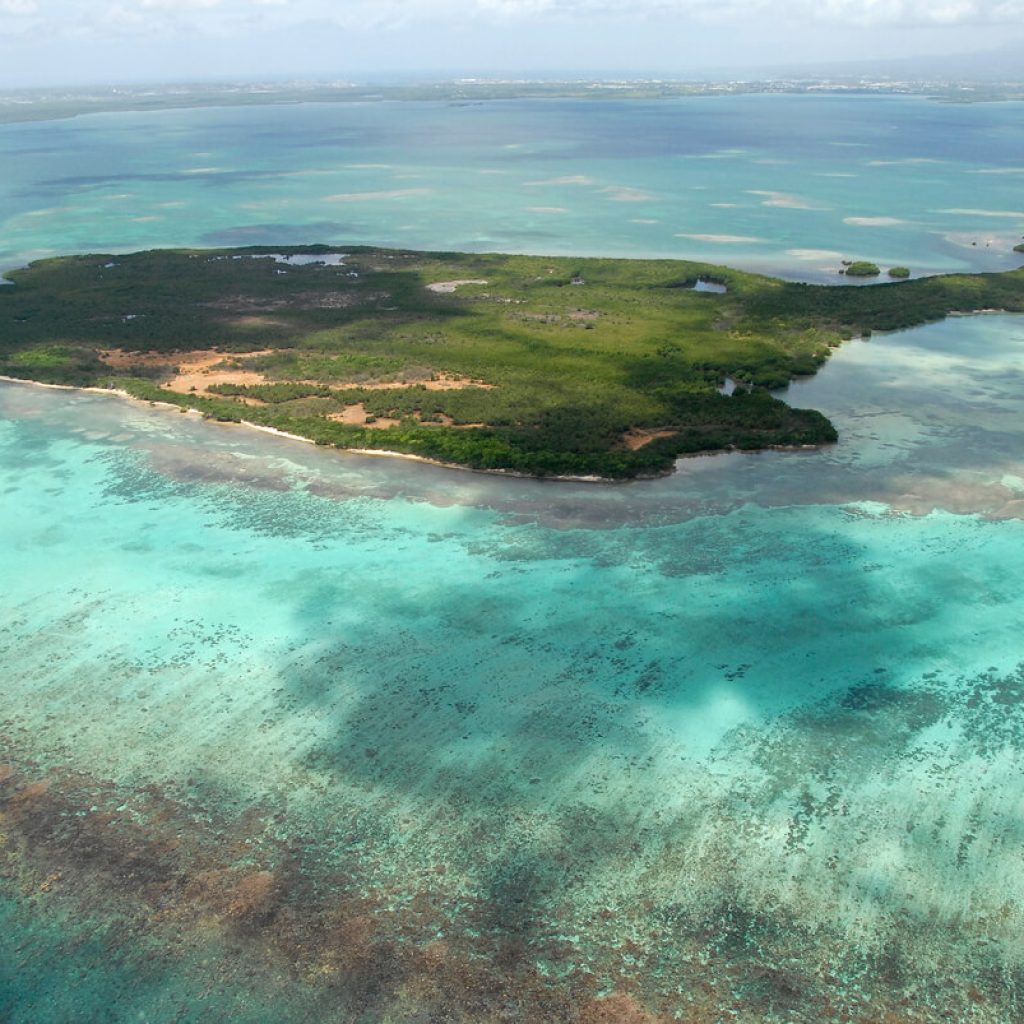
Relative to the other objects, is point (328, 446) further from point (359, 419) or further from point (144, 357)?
point (144, 357)

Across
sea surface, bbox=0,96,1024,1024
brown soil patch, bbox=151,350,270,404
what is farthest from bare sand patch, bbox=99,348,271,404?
sea surface, bbox=0,96,1024,1024

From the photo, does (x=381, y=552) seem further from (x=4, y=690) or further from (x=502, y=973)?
(x=502, y=973)

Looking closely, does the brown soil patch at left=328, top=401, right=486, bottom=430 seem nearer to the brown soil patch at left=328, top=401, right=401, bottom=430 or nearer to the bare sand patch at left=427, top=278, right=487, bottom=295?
the brown soil patch at left=328, top=401, right=401, bottom=430

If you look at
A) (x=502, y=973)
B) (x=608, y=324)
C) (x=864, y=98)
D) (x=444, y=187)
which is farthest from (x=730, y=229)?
(x=864, y=98)

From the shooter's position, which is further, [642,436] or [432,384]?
[432,384]

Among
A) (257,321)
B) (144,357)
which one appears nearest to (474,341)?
(257,321)

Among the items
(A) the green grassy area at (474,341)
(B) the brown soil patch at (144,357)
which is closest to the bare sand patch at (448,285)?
(A) the green grassy area at (474,341)
